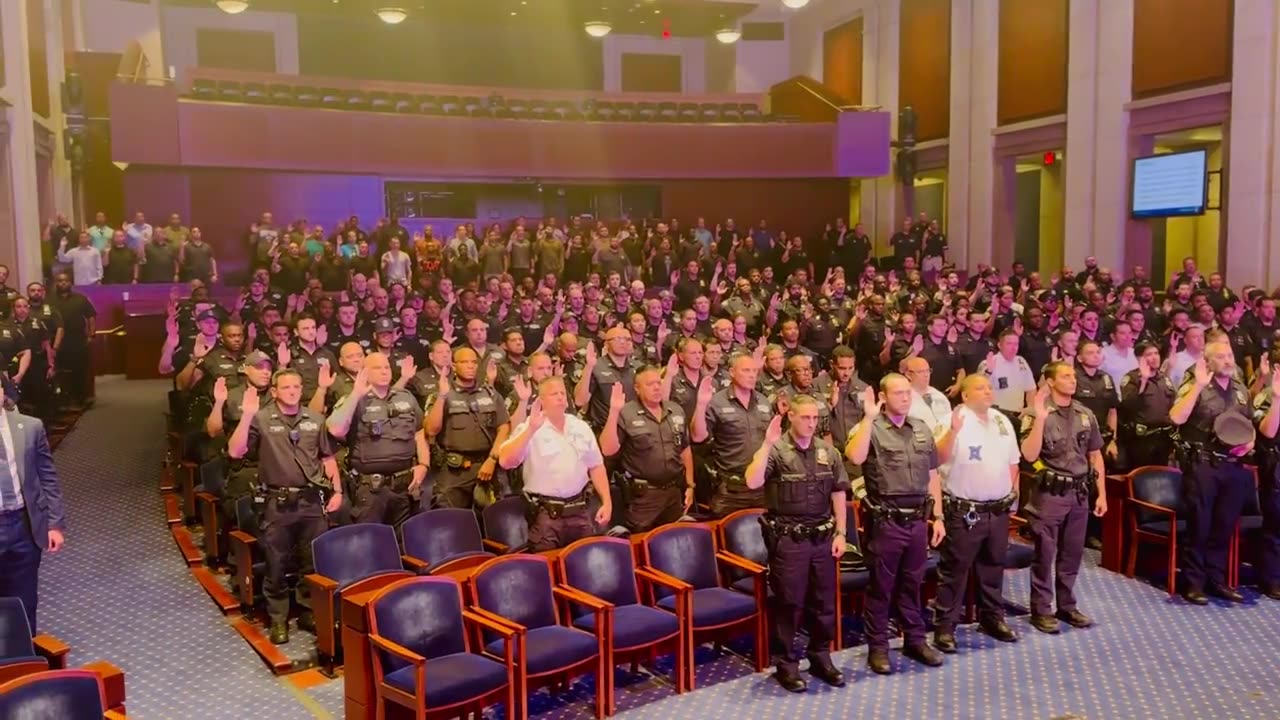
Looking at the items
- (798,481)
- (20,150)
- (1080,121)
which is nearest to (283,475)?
(798,481)

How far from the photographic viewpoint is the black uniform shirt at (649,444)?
6.56 m

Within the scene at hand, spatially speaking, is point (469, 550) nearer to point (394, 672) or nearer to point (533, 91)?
point (394, 672)

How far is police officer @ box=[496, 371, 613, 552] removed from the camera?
229 inches

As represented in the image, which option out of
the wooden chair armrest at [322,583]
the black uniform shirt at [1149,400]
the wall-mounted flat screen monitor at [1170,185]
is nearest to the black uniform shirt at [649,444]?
the wooden chair armrest at [322,583]

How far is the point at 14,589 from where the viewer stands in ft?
16.7

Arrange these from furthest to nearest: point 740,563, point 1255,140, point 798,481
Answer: point 1255,140, point 740,563, point 798,481

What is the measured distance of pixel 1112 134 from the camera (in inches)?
602

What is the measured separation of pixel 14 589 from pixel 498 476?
9.10 ft

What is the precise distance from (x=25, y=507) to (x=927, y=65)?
16.9 m

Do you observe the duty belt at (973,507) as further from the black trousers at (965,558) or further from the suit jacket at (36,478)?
the suit jacket at (36,478)

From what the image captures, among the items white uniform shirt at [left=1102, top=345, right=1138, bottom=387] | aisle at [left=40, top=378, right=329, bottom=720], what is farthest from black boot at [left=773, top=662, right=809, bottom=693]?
white uniform shirt at [left=1102, top=345, right=1138, bottom=387]

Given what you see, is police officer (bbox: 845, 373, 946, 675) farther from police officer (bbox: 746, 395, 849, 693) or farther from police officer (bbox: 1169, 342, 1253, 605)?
police officer (bbox: 1169, 342, 1253, 605)

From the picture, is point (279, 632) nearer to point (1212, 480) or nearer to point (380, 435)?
point (380, 435)

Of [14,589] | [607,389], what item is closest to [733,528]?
[607,389]
